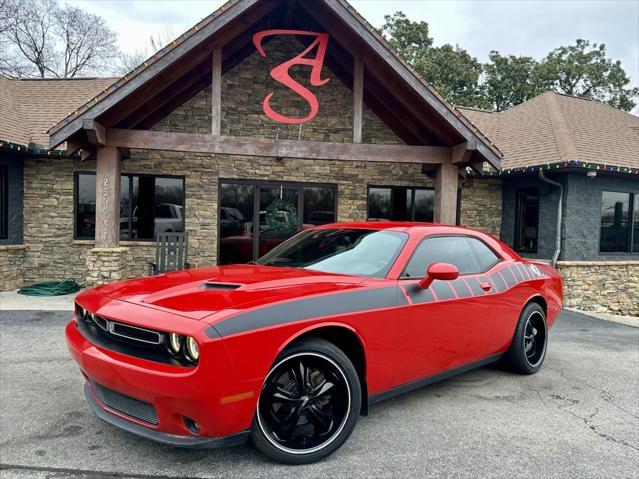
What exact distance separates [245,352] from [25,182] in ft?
32.6

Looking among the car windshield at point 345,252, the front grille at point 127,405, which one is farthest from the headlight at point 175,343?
the car windshield at point 345,252

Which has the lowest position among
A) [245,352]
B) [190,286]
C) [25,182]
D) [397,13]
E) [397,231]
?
[245,352]

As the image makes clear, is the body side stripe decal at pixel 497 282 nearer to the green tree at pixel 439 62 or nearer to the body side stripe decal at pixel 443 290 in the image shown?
the body side stripe decal at pixel 443 290

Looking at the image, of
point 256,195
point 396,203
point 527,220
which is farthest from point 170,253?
point 527,220

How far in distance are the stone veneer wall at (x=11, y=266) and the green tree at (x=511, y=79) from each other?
27017 mm

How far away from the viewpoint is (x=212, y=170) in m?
10.6

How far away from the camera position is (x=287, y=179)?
10852mm

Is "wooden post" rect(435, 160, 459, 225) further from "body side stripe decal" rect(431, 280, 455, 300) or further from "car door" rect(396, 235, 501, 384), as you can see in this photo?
"body side stripe decal" rect(431, 280, 455, 300)

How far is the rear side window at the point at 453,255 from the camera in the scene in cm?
370

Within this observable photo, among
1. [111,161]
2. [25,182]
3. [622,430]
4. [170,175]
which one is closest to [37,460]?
[622,430]

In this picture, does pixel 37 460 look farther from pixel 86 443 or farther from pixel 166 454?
pixel 166 454

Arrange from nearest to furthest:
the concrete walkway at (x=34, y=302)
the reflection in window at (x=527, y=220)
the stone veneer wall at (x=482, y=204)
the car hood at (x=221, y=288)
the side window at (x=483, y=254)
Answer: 1. the car hood at (x=221, y=288)
2. the side window at (x=483, y=254)
3. the concrete walkway at (x=34, y=302)
4. the reflection in window at (x=527, y=220)
5. the stone veneer wall at (x=482, y=204)

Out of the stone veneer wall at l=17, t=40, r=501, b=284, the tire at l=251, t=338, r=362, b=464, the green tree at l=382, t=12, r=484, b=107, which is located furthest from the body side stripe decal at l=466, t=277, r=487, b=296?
the green tree at l=382, t=12, r=484, b=107

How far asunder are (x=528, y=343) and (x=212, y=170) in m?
7.83
